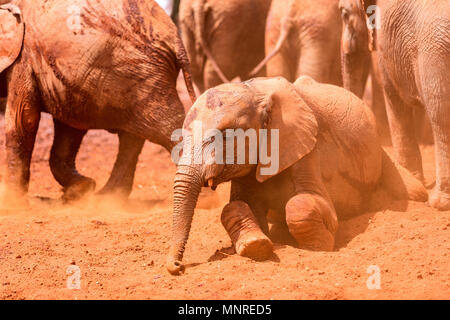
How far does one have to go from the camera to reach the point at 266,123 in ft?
14.5

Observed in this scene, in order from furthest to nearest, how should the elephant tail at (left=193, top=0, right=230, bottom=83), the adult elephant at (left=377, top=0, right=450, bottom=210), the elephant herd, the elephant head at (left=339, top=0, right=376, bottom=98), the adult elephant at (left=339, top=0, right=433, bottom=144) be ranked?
the elephant tail at (left=193, top=0, right=230, bottom=83) → the elephant head at (left=339, top=0, right=376, bottom=98) → the adult elephant at (left=339, top=0, right=433, bottom=144) → the adult elephant at (left=377, top=0, right=450, bottom=210) → the elephant herd

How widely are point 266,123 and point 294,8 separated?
281 centimetres

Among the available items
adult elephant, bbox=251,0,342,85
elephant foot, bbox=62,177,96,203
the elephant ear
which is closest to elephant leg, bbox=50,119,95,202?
elephant foot, bbox=62,177,96,203

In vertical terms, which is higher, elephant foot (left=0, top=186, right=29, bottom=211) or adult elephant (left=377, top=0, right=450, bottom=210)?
adult elephant (left=377, top=0, right=450, bottom=210)

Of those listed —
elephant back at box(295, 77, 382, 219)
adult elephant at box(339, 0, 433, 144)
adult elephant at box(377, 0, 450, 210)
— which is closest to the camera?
adult elephant at box(377, 0, 450, 210)

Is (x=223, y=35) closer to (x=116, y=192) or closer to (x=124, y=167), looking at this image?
(x=124, y=167)

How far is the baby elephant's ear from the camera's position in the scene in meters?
5.89

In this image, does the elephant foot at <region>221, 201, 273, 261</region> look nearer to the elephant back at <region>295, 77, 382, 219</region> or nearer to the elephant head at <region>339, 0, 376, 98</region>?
the elephant back at <region>295, 77, 382, 219</region>

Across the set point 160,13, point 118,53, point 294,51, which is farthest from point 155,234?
point 294,51

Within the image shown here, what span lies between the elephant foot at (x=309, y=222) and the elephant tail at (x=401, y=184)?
39.5 inches

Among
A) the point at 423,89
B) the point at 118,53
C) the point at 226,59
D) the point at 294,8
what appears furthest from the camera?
the point at 226,59

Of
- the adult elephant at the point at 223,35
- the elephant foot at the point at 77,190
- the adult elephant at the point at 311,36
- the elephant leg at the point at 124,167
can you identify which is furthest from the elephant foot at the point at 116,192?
the adult elephant at the point at 223,35

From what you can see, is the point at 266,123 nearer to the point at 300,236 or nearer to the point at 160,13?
the point at 300,236

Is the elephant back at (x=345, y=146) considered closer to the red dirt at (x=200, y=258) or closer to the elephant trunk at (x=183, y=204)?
the red dirt at (x=200, y=258)
